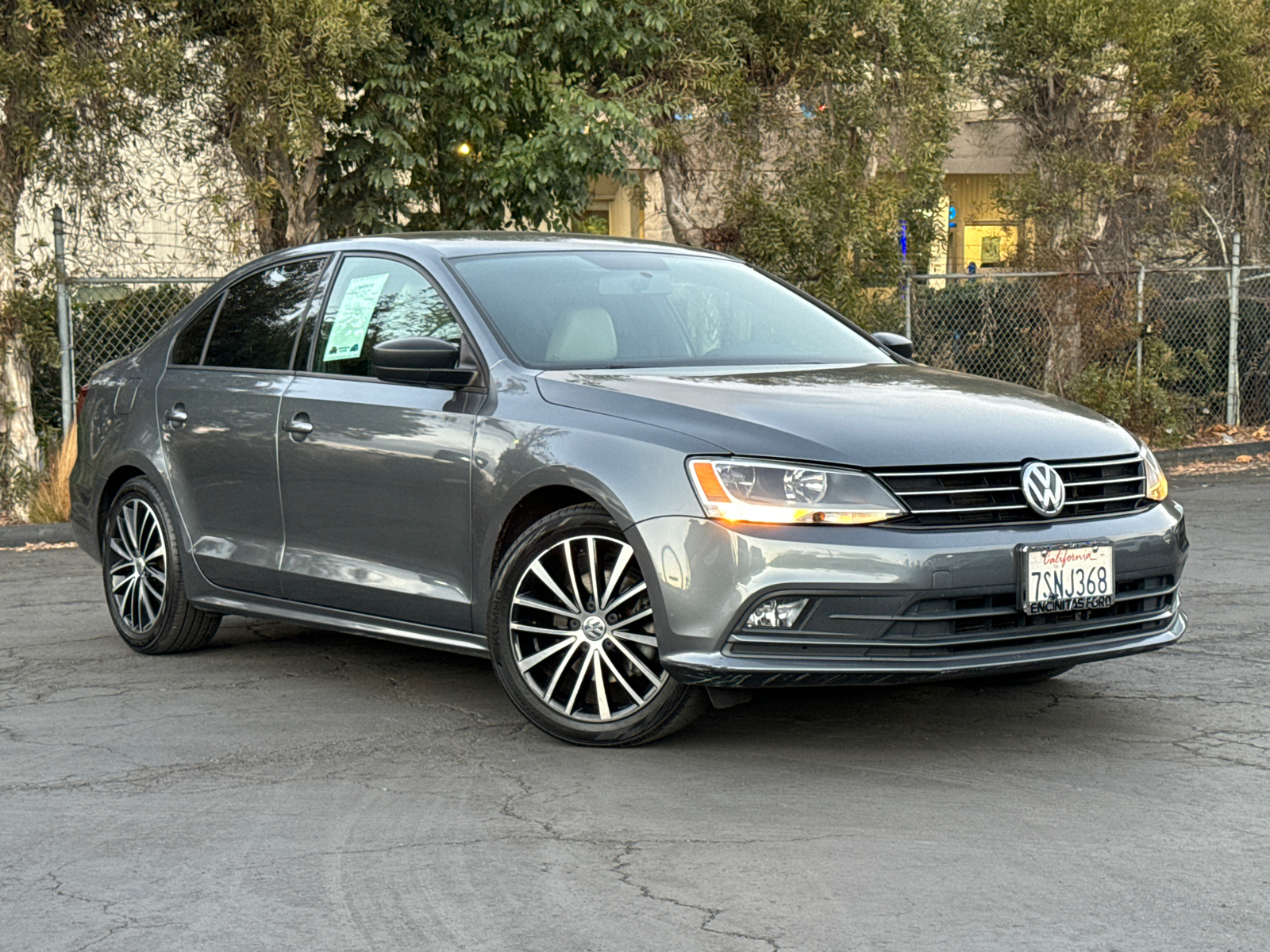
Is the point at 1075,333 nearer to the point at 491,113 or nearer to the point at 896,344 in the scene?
the point at 491,113

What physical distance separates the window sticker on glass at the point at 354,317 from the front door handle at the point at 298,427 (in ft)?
0.84

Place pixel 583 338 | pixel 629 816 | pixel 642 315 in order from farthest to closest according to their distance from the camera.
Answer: pixel 642 315 < pixel 583 338 < pixel 629 816

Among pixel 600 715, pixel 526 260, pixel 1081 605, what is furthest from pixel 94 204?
pixel 1081 605

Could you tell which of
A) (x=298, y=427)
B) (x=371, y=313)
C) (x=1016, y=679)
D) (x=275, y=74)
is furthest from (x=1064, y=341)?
(x=298, y=427)

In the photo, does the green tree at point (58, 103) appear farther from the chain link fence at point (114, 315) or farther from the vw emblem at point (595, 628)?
the vw emblem at point (595, 628)

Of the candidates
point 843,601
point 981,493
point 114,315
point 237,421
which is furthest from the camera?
point 114,315

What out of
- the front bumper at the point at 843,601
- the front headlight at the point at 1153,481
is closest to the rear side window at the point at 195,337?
the front bumper at the point at 843,601

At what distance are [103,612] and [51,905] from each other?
15.3ft

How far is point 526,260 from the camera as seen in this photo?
642 centimetres

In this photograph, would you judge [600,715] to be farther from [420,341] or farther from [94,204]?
[94,204]

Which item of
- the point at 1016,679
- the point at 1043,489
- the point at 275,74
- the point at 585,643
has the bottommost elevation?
the point at 1016,679

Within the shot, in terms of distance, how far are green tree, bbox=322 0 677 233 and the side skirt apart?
6.56 metres

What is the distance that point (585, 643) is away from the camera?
541 cm

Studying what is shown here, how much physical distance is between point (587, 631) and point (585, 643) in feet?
0.12
